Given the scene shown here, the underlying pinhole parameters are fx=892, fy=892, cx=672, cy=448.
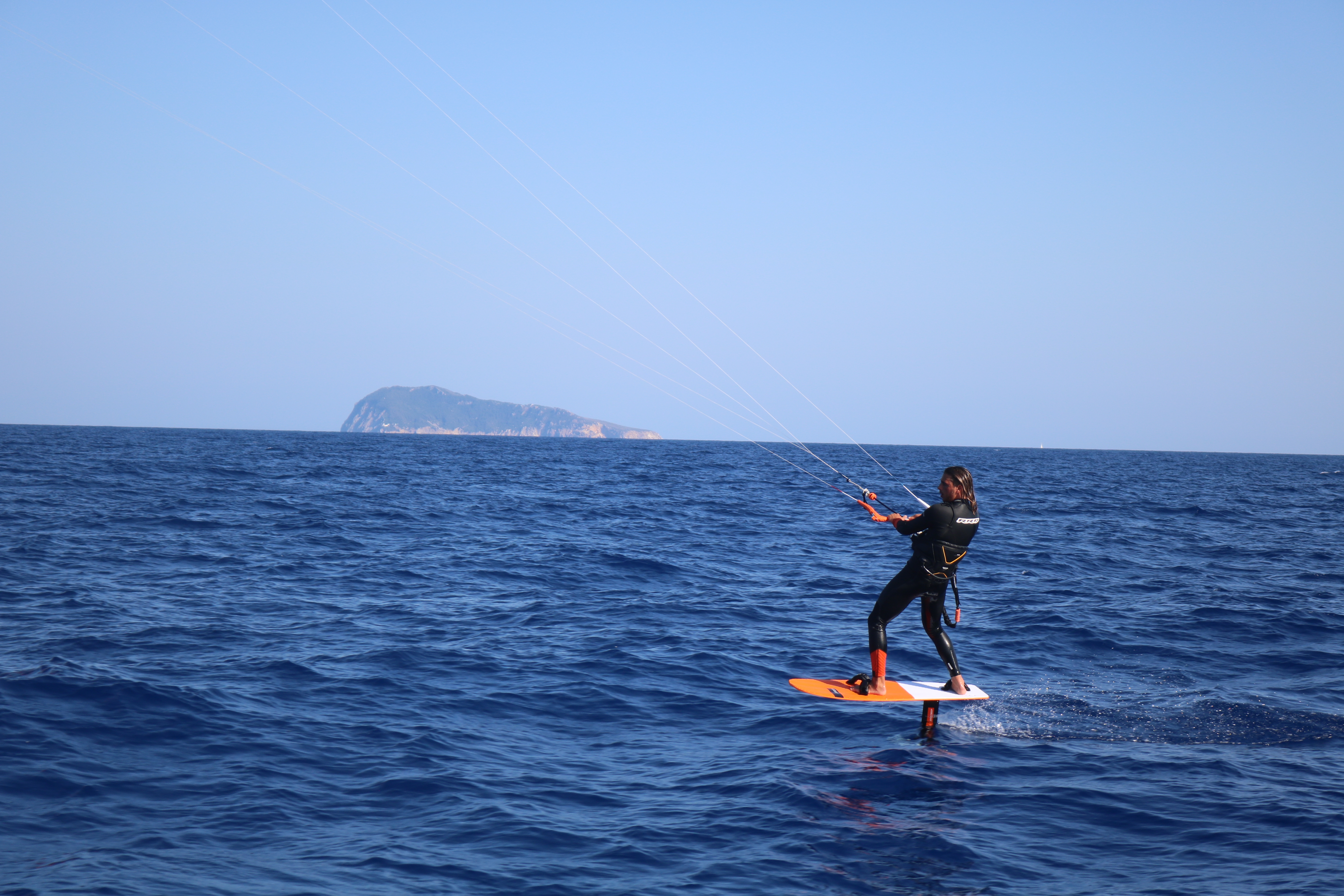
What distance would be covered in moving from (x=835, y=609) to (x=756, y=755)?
24.4ft

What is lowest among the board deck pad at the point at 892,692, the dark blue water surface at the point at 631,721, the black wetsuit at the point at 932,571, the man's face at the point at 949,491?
the dark blue water surface at the point at 631,721

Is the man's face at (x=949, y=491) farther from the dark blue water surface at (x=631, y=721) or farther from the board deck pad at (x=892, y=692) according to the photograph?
the dark blue water surface at (x=631, y=721)

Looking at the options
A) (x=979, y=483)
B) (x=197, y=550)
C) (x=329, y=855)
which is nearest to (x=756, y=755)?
(x=329, y=855)

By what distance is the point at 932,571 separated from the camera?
962 cm

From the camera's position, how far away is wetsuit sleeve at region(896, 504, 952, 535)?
9508 mm

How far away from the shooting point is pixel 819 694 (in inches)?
383

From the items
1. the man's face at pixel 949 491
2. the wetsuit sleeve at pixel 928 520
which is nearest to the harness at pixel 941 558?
the wetsuit sleeve at pixel 928 520

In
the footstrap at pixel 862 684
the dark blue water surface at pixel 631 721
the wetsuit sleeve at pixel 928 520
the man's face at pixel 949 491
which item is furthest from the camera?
the footstrap at pixel 862 684

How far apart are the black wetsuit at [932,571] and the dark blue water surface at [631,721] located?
43.5 inches

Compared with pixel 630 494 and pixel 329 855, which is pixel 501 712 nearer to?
pixel 329 855

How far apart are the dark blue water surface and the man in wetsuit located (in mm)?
885

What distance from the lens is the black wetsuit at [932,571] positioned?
957 centimetres

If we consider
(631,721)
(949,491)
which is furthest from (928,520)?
(631,721)

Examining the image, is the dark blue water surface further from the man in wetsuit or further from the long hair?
the long hair
